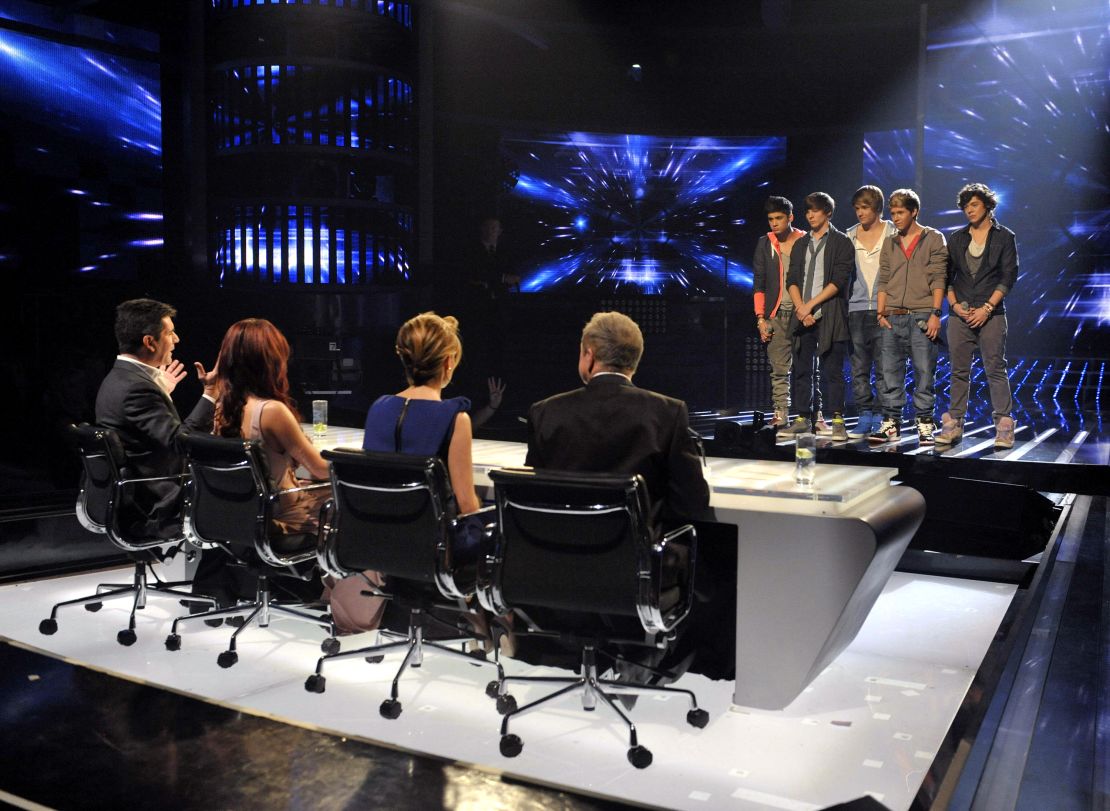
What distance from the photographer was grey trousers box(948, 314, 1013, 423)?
4.88m

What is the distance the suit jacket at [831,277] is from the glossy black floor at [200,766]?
12.2ft

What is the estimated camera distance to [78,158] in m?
5.94

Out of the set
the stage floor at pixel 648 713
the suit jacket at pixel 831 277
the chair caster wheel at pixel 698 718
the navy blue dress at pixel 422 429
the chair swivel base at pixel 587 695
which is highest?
the suit jacket at pixel 831 277

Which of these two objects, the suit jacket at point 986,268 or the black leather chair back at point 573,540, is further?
the suit jacket at point 986,268

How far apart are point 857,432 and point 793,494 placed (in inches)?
112

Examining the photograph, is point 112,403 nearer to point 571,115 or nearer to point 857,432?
point 857,432

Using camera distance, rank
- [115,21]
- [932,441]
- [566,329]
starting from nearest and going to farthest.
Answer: [932,441], [115,21], [566,329]

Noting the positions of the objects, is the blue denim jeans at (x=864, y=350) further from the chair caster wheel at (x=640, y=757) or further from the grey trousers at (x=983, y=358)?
the chair caster wheel at (x=640, y=757)

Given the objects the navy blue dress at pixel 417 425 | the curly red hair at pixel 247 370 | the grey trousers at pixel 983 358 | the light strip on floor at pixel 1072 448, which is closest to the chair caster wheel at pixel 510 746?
the navy blue dress at pixel 417 425

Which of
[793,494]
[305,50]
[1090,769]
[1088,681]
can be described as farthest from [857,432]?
[305,50]

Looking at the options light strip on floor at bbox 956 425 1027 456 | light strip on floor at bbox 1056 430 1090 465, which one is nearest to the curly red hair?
light strip on floor at bbox 956 425 1027 456

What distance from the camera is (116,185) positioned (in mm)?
6125

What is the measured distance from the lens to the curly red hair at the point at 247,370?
131 inches

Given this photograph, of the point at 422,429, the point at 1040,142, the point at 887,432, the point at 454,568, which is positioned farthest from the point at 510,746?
the point at 1040,142
